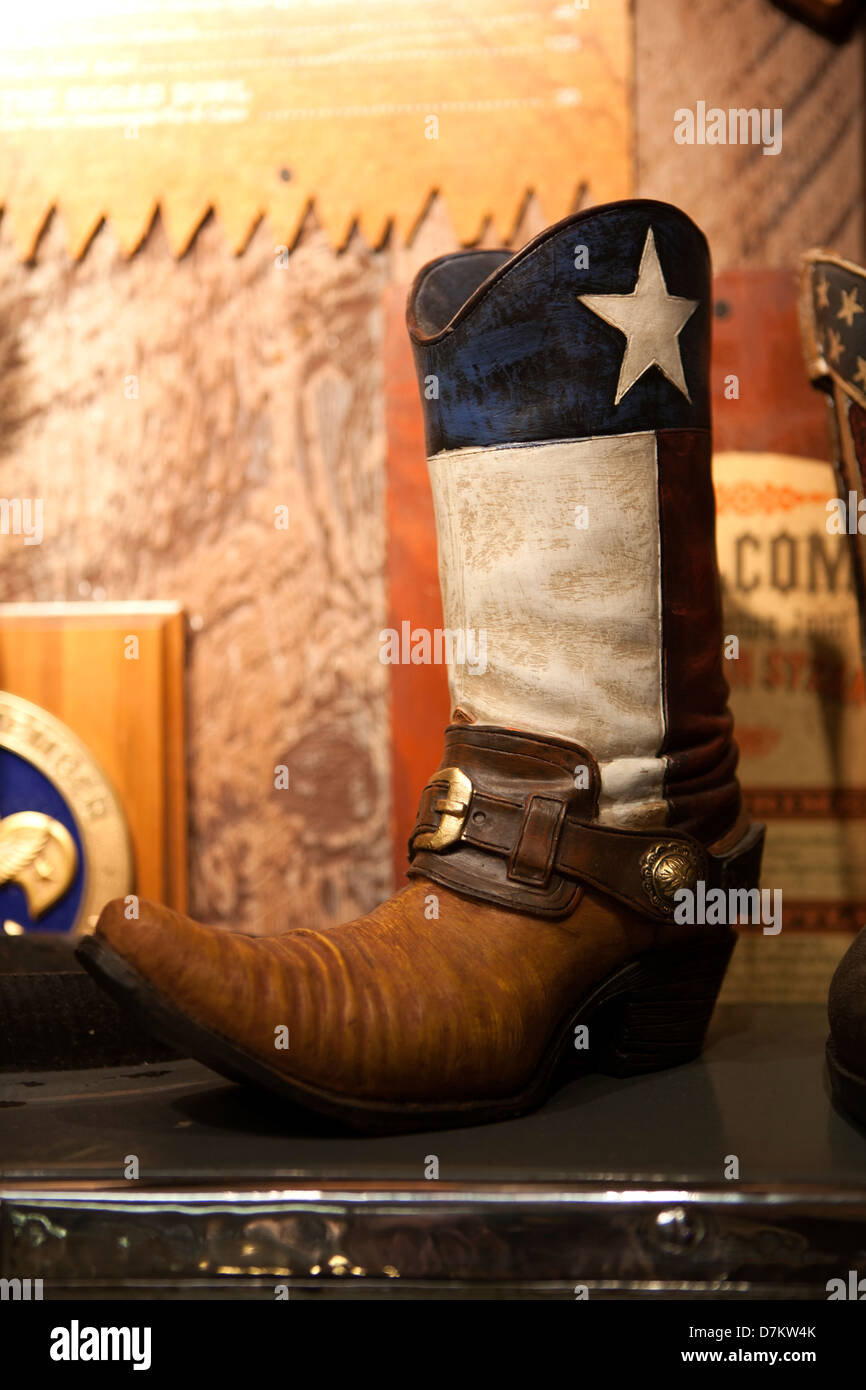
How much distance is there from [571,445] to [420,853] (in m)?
0.29

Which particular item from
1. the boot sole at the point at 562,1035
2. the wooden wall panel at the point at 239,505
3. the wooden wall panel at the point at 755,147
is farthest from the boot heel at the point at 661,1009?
the wooden wall panel at the point at 755,147

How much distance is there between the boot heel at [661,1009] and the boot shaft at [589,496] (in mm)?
88

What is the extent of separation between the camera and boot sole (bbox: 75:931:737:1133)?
63 centimetres

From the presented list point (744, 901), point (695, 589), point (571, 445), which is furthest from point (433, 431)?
point (744, 901)

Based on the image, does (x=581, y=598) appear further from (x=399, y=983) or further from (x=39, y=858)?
(x=39, y=858)

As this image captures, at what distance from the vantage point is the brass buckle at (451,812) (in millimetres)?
762

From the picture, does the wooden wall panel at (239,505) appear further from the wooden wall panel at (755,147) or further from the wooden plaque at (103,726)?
the wooden wall panel at (755,147)

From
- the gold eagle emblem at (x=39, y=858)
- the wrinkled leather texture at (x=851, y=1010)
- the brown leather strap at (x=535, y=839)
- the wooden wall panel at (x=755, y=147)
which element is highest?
the wooden wall panel at (x=755, y=147)

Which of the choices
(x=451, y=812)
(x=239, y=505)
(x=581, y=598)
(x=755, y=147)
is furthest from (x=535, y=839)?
(x=755, y=147)

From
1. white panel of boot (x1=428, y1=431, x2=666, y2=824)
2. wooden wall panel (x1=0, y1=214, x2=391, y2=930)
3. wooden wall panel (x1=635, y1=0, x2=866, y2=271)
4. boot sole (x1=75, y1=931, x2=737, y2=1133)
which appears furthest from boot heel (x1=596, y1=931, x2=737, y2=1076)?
wooden wall panel (x1=635, y1=0, x2=866, y2=271)

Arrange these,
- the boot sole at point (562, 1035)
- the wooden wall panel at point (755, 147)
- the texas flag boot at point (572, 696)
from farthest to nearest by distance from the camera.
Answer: the wooden wall panel at point (755, 147)
the texas flag boot at point (572, 696)
the boot sole at point (562, 1035)

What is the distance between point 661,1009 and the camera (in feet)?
2.67

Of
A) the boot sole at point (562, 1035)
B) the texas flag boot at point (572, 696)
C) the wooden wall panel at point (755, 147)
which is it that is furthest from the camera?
the wooden wall panel at point (755, 147)
